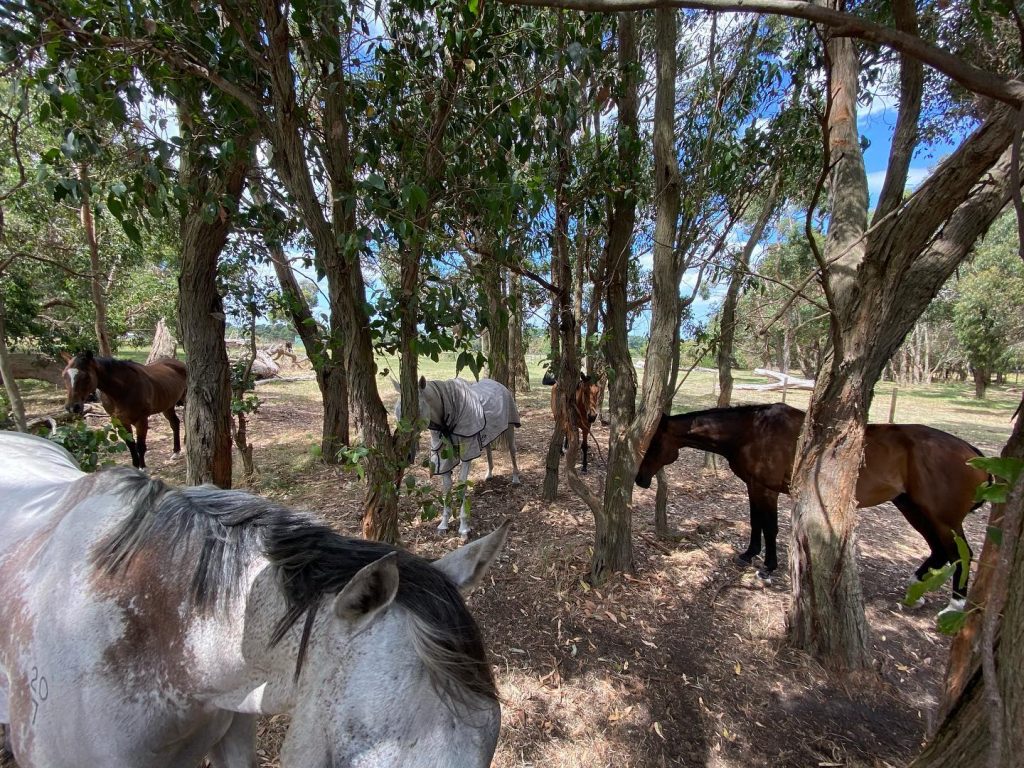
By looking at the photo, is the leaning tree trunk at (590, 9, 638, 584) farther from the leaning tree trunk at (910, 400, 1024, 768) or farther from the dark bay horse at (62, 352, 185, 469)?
the dark bay horse at (62, 352, 185, 469)

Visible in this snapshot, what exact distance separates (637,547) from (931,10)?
5204 millimetres

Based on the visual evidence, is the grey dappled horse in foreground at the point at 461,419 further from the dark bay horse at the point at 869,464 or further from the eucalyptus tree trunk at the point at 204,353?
the dark bay horse at the point at 869,464

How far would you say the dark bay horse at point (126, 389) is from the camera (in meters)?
5.56

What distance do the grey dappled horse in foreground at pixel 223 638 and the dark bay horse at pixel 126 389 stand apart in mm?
5454

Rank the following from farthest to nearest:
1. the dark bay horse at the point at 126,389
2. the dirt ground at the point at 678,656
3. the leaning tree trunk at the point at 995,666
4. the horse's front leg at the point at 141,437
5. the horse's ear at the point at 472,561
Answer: the horse's front leg at the point at 141,437
the dark bay horse at the point at 126,389
the dirt ground at the point at 678,656
the horse's ear at the point at 472,561
the leaning tree trunk at the point at 995,666

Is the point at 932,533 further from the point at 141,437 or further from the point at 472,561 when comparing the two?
the point at 141,437

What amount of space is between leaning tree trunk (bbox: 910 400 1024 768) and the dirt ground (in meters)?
0.99

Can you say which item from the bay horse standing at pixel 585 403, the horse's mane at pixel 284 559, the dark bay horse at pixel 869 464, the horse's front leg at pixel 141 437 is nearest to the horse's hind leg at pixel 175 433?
the horse's front leg at pixel 141 437

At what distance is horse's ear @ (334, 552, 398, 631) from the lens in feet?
2.96

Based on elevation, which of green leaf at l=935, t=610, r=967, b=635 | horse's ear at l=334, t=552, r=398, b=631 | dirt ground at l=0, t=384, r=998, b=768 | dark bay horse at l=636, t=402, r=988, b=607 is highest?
horse's ear at l=334, t=552, r=398, b=631

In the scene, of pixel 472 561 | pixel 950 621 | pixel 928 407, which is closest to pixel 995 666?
pixel 950 621

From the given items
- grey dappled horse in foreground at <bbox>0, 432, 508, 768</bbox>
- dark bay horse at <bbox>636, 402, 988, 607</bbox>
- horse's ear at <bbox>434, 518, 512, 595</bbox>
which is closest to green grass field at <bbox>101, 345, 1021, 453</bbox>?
dark bay horse at <bbox>636, 402, 988, 607</bbox>

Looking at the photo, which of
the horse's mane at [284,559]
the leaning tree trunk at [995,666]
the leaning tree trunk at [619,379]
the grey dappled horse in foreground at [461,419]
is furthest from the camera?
the grey dappled horse in foreground at [461,419]

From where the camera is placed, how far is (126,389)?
19.9 feet
